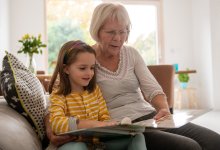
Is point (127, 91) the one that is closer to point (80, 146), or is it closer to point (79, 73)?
point (79, 73)

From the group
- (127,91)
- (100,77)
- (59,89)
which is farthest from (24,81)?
(127,91)

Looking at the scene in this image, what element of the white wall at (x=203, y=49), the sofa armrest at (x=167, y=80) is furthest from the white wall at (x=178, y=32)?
the sofa armrest at (x=167, y=80)

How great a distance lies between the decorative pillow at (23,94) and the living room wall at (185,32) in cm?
344

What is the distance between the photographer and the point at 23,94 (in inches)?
43.0

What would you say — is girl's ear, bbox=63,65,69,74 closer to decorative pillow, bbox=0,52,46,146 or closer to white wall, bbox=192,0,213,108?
decorative pillow, bbox=0,52,46,146

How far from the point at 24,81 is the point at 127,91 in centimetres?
46

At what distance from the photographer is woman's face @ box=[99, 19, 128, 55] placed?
1378mm

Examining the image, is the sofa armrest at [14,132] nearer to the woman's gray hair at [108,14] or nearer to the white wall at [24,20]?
the woman's gray hair at [108,14]

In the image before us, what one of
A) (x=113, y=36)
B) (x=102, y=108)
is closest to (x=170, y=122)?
(x=102, y=108)

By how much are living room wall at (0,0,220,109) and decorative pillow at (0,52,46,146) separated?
11.3ft

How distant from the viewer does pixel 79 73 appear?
46.5 inches

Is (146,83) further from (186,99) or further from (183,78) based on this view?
(186,99)

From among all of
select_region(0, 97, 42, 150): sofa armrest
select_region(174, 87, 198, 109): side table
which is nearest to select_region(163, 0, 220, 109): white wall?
select_region(174, 87, 198, 109): side table

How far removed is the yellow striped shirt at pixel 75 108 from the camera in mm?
1040
